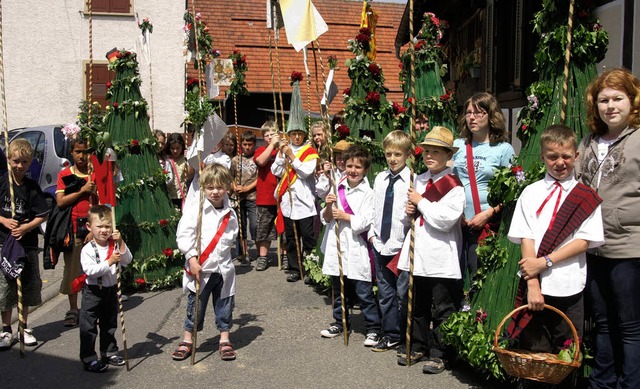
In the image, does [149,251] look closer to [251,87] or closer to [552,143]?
[552,143]

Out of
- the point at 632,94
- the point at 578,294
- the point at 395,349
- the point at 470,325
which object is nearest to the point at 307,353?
the point at 395,349

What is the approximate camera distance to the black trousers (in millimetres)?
5586

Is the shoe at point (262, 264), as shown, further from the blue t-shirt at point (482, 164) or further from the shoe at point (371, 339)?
the blue t-shirt at point (482, 164)

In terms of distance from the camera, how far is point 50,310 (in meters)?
7.73

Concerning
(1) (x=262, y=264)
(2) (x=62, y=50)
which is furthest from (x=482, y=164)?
(2) (x=62, y=50)

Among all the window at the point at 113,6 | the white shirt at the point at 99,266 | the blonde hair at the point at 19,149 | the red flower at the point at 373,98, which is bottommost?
the white shirt at the point at 99,266

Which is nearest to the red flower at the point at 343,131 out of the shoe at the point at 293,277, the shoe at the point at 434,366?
the shoe at the point at 293,277

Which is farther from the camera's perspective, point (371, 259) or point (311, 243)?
point (311, 243)

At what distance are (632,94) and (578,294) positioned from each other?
121 cm

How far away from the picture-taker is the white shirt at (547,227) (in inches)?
161

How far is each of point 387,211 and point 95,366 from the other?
2.63 m

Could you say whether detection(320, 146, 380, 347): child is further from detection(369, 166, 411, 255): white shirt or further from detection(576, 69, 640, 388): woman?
detection(576, 69, 640, 388): woman

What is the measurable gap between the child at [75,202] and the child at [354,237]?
2453mm

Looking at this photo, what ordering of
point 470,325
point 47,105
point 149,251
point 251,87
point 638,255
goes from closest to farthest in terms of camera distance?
point 638,255 → point 470,325 → point 149,251 → point 47,105 → point 251,87
